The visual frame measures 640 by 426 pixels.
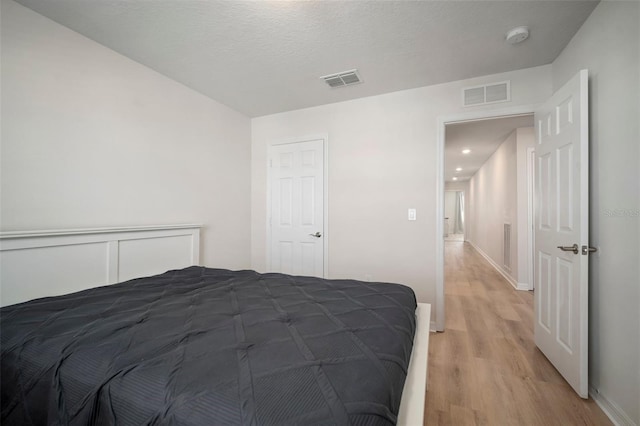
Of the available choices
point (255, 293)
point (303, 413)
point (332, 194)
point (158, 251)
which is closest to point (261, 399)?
point (303, 413)

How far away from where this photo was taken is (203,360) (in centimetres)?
→ 89

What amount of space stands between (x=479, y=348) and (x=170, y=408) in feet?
8.22

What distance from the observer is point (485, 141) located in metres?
5.00

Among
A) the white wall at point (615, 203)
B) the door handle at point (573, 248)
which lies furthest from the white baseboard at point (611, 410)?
the door handle at point (573, 248)

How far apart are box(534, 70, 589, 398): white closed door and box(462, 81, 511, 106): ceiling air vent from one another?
1.16 ft

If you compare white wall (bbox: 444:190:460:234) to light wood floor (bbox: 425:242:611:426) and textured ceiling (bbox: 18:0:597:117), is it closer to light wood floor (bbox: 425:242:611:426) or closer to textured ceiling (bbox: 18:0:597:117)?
light wood floor (bbox: 425:242:611:426)

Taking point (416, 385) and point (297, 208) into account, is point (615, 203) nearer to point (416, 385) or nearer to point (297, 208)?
point (416, 385)

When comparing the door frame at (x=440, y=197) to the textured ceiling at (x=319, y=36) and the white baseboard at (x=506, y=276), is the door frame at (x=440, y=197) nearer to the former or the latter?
the textured ceiling at (x=319, y=36)

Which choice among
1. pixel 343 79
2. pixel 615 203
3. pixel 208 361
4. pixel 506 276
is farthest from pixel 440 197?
pixel 506 276

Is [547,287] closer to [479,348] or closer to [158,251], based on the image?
[479,348]

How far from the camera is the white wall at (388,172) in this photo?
2.83 metres

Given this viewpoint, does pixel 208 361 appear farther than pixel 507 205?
No

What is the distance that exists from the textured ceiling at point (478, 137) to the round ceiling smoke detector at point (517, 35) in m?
1.00

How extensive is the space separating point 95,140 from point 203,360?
210cm
